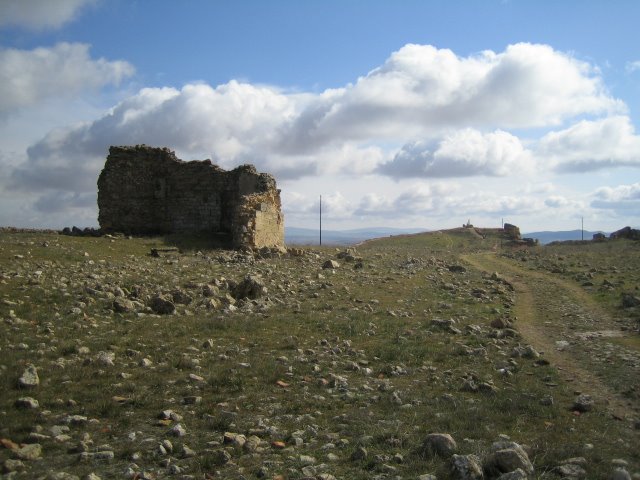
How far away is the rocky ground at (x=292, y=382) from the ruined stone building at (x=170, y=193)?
1301 centimetres

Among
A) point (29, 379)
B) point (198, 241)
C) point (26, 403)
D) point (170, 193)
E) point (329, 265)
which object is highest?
point (170, 193)

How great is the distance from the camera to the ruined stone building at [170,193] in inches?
1229

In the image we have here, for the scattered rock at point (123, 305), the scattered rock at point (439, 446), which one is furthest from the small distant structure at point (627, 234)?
the scattered rock at point (439, 446)

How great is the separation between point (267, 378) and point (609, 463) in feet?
16.9

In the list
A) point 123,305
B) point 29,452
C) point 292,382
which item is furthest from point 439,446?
point 123,305

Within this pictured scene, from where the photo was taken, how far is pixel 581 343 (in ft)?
42.5

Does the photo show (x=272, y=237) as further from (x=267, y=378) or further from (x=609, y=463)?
(x=609, y=463)

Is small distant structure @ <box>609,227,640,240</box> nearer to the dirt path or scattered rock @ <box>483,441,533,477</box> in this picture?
the dirt path

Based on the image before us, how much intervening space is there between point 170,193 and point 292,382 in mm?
25435

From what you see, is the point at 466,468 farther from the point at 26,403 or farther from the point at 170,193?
the point at 170,193

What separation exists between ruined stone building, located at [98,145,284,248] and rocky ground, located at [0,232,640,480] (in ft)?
42.7

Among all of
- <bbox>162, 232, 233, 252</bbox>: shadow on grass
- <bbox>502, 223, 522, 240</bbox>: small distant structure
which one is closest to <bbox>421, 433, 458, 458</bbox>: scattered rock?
<bbox>162, 232, 233, 252</bbox>: shadow on grass

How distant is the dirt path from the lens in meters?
9.04

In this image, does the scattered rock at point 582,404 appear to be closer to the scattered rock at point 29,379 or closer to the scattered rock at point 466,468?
the scattered rock at point 466,468
